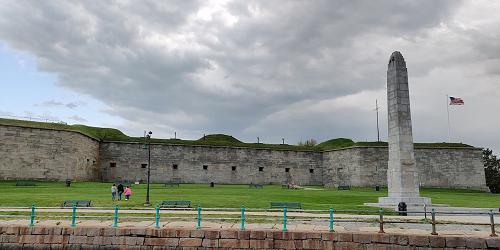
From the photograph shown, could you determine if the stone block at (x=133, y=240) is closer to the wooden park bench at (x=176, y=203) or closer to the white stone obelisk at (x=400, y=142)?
the wooden park bench at (x=176, y=203)

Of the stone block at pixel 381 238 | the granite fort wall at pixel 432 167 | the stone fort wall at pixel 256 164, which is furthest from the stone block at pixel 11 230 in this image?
the granite fort wall at pixel 432 167

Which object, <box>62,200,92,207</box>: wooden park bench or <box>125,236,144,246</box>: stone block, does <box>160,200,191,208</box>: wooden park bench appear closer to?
<box>62,200,92,207</box>: wooden park bench

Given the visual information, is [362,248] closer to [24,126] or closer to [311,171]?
[24,126]

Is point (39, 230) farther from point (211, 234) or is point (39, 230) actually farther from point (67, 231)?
point (211, 234)

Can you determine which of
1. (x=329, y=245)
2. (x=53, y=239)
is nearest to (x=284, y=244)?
(x=329, y=245)

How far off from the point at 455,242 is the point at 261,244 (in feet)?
19.3

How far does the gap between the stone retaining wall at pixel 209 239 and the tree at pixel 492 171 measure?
65392 millimetres

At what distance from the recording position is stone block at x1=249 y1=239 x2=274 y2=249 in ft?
41.4

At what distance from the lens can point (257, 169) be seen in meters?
50.6

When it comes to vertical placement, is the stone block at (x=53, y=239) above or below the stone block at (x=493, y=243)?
below

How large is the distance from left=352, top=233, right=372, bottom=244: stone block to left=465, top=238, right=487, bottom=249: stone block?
2.80 meters

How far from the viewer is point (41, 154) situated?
1427 inches

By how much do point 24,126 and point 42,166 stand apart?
13.2 feet

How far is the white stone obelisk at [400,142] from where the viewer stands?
22.3m
